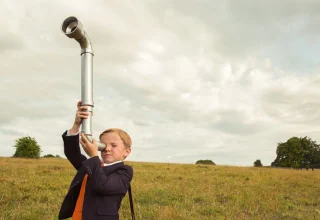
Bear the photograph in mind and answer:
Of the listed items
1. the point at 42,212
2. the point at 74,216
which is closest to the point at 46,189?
the point at 42,212

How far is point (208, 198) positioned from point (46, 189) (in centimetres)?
516

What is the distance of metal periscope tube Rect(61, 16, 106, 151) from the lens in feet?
8.70

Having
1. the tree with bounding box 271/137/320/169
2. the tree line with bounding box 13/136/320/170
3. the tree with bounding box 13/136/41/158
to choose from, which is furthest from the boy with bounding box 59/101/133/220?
the tree with bounding box 271/137/320/169

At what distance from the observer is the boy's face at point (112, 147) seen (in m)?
2.99

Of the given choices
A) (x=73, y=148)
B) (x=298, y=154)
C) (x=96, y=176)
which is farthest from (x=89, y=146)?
(x=298, y=154)

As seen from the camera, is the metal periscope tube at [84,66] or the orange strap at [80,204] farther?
the orange strap at [80,204]

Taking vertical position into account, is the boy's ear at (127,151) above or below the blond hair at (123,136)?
below

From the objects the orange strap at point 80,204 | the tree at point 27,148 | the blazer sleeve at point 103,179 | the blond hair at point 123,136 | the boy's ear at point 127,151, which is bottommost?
the orange strap at point 80,204

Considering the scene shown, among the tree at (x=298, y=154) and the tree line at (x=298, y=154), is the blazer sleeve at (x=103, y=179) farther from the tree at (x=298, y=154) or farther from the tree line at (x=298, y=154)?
the tree at (x=298, y=154)

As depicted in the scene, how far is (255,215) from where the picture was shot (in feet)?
25.3

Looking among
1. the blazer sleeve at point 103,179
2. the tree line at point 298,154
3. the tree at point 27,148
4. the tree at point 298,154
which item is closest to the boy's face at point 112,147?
the blazer sleeve at point 103,179

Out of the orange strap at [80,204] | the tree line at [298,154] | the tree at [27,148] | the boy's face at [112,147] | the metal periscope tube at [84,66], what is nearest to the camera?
the metal periscope tube at [84,66]

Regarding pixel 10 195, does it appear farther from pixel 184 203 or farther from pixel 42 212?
pixel 184 203

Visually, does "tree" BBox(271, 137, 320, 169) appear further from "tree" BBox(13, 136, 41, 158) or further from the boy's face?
the boy's face
